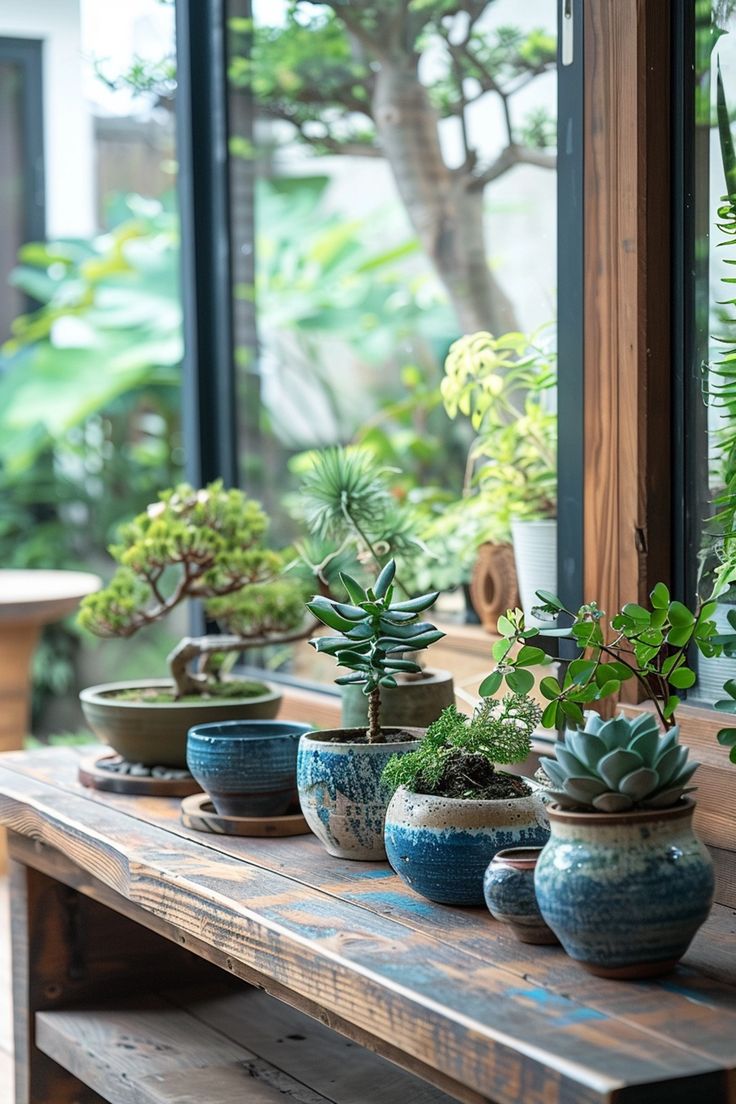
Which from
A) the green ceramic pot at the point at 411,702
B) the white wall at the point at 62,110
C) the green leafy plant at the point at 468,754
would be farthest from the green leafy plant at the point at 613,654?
the white wall at the point at 62,110

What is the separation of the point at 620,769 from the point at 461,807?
0.23 meters

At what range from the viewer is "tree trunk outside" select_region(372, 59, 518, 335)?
8.47ft

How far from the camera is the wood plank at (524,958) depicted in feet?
3.24

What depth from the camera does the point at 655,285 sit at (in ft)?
4.98

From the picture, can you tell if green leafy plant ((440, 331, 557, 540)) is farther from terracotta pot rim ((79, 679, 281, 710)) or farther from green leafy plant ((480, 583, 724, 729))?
green leafy plant ((480, 583, 724, 729))

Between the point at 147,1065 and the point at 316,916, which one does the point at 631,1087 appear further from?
the point at 147,1065

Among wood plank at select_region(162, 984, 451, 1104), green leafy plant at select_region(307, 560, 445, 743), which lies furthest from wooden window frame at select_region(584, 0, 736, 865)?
wood plank at select_region(162, 984, 451, 1104)

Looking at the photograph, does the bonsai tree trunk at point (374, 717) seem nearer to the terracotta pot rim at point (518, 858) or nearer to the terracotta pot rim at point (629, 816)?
the terracotta pot rim at point (518, 858)

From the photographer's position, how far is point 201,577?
1950 millimetres

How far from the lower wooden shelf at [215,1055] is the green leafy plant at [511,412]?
2.40ft

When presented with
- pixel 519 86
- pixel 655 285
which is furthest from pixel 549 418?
pixel 519 86

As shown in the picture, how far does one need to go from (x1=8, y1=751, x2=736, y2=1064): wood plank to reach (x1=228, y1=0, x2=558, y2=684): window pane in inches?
21.1

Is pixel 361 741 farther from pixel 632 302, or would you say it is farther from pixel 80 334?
pixel 80 334

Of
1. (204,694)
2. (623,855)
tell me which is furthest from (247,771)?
(623,855)
